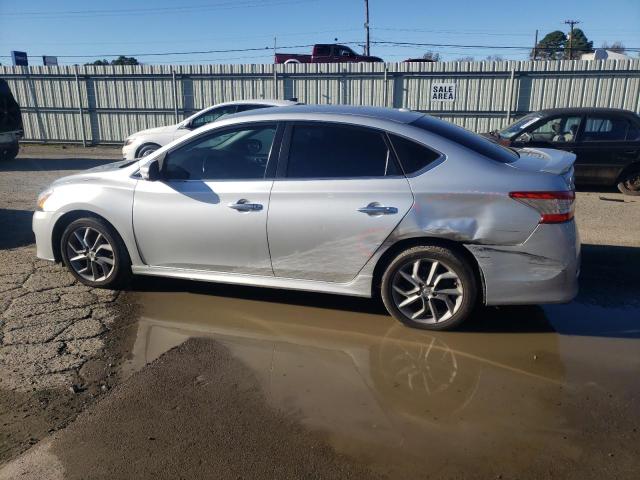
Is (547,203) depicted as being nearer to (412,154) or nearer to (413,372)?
(412,154)

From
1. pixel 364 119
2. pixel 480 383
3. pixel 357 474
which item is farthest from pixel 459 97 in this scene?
pixel 357 474

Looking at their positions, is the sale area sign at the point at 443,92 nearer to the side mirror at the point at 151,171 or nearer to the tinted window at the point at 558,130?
the tinted window at the point at 558,130

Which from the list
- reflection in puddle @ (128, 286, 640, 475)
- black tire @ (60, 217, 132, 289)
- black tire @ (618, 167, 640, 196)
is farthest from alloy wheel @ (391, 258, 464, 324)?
black tire @ (618, 167, 640, 196)

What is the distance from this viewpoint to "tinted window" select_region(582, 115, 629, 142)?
403 inches

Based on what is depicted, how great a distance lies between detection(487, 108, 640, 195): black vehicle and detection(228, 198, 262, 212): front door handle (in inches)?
273

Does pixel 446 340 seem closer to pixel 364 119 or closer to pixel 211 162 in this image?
pixel 364 119

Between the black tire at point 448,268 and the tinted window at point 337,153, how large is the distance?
26.0 inches

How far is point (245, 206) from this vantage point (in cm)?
455

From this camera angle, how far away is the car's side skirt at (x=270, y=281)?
14.7 ft

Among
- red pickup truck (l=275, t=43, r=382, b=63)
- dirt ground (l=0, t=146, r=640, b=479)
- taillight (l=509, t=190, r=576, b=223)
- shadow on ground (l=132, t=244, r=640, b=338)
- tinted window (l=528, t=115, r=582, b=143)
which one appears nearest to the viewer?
dirt ground (l=0, t=146, r=640, b=479)

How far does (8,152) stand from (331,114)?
13.6 m

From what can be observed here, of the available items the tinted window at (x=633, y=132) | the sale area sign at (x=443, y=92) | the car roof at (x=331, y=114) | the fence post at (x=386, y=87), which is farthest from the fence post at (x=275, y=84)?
the car roof at (x=331, y=114)

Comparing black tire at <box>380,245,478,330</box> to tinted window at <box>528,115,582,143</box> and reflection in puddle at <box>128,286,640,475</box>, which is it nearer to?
reflection in puddle at <box>128,286,640,475</box>

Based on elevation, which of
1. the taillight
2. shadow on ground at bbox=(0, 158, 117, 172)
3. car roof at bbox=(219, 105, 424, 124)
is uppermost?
car roof at bbox=(219, 105, 424, 124)
